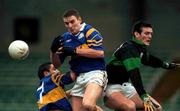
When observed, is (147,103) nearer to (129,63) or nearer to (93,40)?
(129,63)

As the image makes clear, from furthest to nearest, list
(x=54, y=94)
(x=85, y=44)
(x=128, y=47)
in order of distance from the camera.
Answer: (x=54, y=94), (x=128, y=47), (x=85, y=44)

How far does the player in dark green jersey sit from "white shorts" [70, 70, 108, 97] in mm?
278

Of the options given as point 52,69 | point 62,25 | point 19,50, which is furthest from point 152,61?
point 62,25

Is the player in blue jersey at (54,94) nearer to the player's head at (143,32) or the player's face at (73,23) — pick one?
the player's face at (73,23)

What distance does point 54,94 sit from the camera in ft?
30.4

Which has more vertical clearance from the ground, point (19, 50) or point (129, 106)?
point (19, 50)

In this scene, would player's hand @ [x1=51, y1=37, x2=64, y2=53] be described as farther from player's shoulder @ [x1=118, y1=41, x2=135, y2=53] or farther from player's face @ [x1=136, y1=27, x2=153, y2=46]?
player's face @ [x1=136, y1=27, x2=153, y2=46]

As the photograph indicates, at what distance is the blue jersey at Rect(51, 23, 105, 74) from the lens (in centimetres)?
890

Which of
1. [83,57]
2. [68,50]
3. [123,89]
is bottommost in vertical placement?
[123,89]

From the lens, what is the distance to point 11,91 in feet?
57.2

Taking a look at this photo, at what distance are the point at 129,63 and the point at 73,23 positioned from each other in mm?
838

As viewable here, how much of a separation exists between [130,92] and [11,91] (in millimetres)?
8355

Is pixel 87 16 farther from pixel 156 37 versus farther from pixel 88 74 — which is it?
pixel 88 74

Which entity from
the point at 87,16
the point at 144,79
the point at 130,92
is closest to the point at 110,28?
→ the point at 87,16
